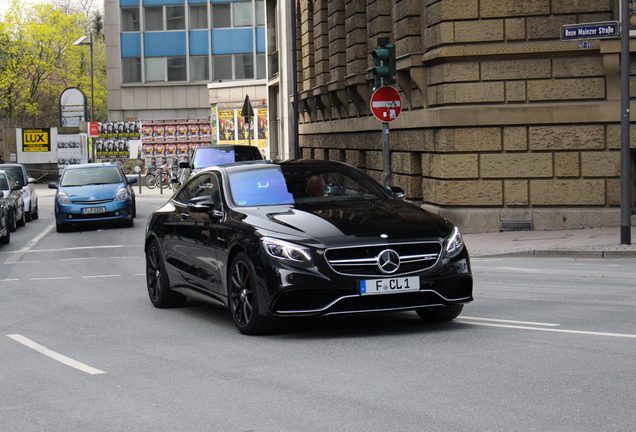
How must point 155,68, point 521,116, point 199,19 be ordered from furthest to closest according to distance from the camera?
1. point 199,19
2. point 155,68
3. point 521,116

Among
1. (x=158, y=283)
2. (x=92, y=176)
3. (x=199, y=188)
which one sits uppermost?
(x=199, y=188)

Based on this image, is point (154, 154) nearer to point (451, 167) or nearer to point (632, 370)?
point (451, 167)

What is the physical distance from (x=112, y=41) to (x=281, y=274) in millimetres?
75278

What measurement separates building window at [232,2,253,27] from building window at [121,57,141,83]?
22.1 ft

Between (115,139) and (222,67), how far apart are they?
15.8 m

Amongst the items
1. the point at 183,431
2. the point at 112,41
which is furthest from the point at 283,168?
the point at 112,41

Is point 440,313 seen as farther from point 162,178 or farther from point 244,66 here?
point 244,66

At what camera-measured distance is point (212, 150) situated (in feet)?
113

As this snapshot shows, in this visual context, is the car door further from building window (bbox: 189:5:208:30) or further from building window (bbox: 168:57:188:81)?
building window (bbox: 189:5:208:30)

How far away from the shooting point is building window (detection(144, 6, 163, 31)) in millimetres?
82062

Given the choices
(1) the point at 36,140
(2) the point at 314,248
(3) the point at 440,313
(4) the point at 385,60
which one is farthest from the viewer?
(1) the point at 36,140

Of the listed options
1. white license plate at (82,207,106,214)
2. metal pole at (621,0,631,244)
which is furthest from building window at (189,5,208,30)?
metal pole at (621,0,631,244)

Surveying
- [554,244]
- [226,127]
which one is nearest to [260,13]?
[226,127]

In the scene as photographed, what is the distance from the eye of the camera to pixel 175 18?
3238 inches
